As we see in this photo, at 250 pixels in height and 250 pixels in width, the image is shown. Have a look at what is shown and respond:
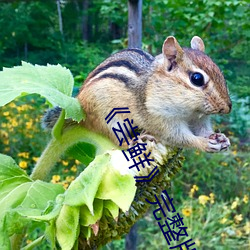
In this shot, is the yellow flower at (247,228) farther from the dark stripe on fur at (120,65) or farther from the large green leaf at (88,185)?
the large green leaf at (88,185)

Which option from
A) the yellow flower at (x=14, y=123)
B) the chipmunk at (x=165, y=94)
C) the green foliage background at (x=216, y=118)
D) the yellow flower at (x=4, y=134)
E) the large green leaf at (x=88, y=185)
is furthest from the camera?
the yellow flower at (x=4, y=134)

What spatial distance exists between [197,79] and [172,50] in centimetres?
7

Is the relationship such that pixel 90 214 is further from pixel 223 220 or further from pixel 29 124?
pixel 29 124

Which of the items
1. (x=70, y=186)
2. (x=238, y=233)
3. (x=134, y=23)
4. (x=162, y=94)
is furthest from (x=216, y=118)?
(x=70, y=186)

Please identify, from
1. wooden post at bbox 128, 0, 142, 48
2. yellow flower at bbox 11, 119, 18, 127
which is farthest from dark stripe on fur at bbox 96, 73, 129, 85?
yellow flower at bbox 11, 119, 18, 127

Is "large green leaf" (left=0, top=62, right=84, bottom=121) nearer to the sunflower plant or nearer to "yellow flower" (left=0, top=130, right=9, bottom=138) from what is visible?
the sunflower plant

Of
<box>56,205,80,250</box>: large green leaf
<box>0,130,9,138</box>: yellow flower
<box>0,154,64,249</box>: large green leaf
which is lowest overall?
<box>0,130,9,138</box>: yellow flower

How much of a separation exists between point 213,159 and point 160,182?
2428 millimetres

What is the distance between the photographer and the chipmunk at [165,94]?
2.23 ft

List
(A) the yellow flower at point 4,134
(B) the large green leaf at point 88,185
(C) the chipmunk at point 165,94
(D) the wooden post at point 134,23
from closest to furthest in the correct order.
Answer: (B) the large green leaf at point 88,185
(C) the chipmunk at point 165,94
(D) the wooden post at point 134,23
(A) the yellow flower at point 4,134

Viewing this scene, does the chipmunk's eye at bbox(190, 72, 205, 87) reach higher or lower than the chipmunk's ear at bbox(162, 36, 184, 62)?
lower

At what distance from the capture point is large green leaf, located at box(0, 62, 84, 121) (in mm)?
575

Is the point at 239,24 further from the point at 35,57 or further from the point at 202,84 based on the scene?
the point at 35,57

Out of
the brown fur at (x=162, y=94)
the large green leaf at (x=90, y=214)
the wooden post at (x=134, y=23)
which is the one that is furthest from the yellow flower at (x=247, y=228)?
the large green leaf at (x=90, y=214)
